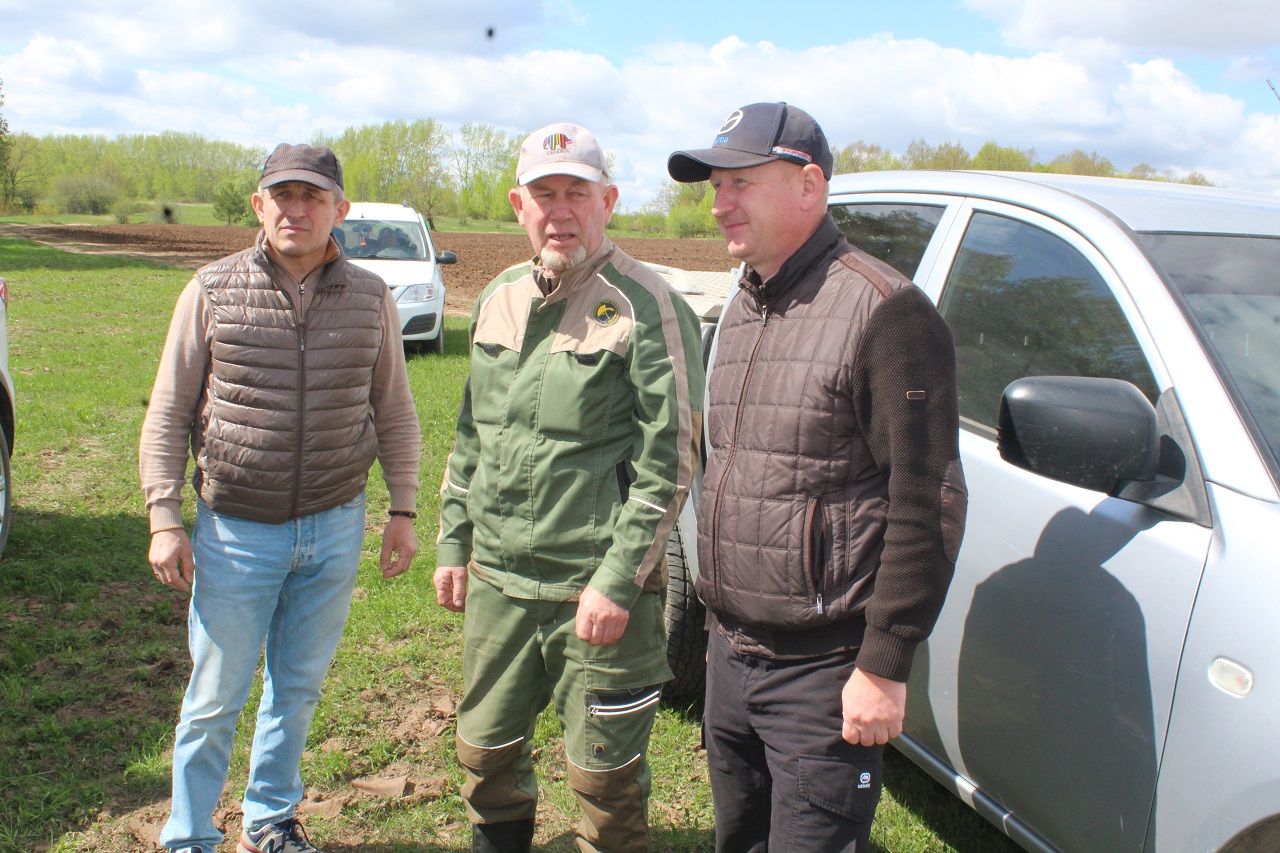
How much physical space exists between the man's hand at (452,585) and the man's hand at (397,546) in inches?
15.5

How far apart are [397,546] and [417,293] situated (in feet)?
28.9

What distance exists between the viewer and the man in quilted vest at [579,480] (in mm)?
2303

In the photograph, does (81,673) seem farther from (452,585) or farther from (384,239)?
(384,239)

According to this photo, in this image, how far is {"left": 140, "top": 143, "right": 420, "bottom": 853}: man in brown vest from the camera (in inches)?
102

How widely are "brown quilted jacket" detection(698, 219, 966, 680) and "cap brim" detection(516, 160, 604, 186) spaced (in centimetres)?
45

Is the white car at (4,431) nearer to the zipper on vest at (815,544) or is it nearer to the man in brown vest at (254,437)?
the man in brown vest at (254,437)

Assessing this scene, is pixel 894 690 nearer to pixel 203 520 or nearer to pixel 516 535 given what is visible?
pixel 516 535

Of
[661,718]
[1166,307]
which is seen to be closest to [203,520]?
[661,718]

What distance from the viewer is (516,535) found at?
2.40 m

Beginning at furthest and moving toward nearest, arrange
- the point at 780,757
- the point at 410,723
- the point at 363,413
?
1. the point at 410,723
2. the point at 363,413
3. the point at 780,757

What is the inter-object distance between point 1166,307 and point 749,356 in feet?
2.79

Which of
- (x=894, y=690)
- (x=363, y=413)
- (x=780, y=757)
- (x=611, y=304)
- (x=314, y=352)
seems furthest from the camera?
(x=363, y=413)

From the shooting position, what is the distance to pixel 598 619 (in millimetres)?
2277

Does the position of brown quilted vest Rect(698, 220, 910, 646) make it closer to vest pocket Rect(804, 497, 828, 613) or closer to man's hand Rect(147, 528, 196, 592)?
vest pocket Rect(804, 497, 828, 613)
